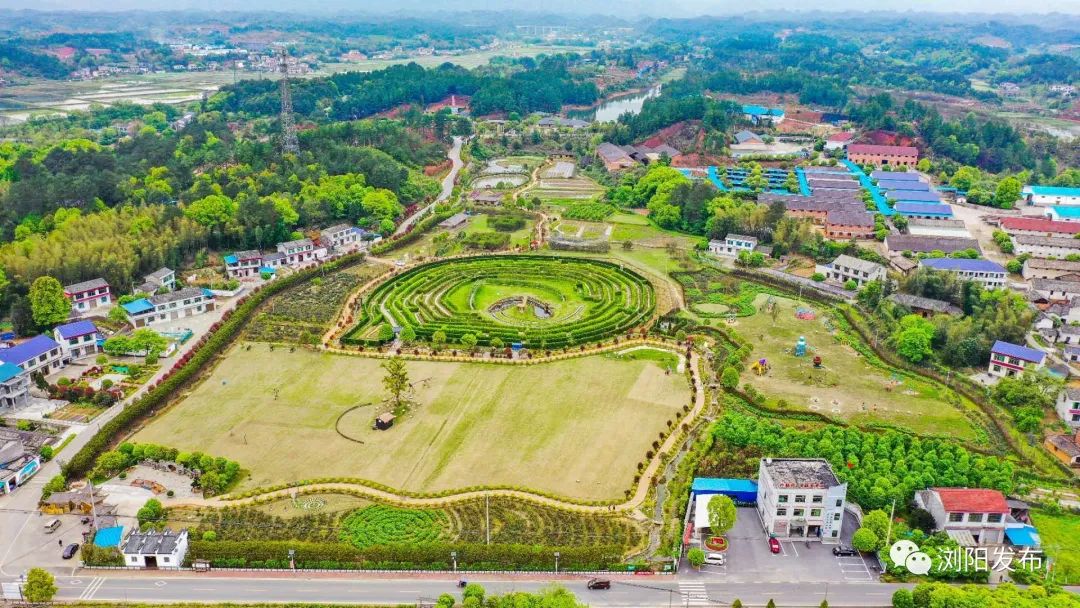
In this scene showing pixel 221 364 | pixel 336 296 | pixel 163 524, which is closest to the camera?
pixel 163 524

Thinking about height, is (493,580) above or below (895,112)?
below

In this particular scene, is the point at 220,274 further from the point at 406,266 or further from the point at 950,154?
the point at 950,154

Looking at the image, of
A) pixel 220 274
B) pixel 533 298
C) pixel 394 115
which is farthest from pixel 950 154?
pixel 220 274

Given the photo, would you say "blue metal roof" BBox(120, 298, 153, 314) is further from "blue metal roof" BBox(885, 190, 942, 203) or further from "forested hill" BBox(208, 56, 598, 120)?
"forested hill" BBox(208, 56, 598, 120)

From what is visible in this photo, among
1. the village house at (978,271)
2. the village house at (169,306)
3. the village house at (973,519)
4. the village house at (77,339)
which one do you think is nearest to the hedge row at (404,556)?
the village house at (973,519)

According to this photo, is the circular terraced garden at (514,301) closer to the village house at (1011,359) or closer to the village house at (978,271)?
the village house at (1011,359)

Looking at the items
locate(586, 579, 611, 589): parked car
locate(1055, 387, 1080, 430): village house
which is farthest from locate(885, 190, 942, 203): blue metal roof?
locate(586, 579, 611, 589): parked car
